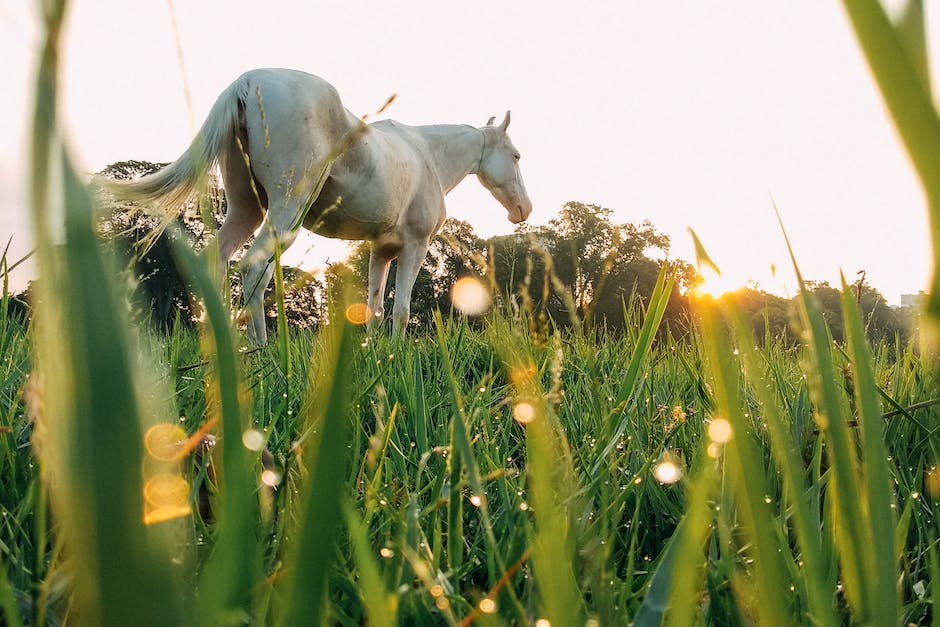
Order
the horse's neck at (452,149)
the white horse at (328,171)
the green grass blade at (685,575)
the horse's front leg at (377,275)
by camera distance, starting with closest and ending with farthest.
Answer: the green grass blade at (685,575) → the white horse at (328,171) → the horse's front leg at (377,275) → the horse's neck at (452,149)

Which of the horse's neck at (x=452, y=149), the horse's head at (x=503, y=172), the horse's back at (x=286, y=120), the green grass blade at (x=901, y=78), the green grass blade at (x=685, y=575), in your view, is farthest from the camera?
the horse's head at (x=503, y=172)

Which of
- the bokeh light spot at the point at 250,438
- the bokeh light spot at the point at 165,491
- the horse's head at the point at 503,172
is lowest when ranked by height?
the bokeh light spot at the point at 165,491

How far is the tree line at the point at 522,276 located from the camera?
1.94 feet

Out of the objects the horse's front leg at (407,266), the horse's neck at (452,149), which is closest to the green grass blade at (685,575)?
the horse's front leg at (407,266)

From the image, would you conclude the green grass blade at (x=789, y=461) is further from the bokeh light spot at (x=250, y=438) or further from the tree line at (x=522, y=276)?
the bokeh light spot at (x=250, y=438)

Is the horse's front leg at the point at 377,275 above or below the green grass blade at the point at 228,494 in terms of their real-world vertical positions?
above

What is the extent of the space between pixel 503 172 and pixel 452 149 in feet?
3.38

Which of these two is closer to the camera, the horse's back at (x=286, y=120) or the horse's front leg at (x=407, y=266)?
the horse's back at (x=286, y=120)

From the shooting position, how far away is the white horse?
13.8ft

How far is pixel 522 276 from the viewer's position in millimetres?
12664

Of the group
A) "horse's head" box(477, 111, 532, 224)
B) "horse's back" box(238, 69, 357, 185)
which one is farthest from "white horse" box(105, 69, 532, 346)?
"horse's head" box(477, 111, 532, 224)

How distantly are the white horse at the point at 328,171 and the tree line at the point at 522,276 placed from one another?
30 cm

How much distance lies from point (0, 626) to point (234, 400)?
513 mm

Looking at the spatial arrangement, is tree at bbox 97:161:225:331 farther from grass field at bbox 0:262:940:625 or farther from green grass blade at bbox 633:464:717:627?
green grass blade at bbox 633:464:717:627
